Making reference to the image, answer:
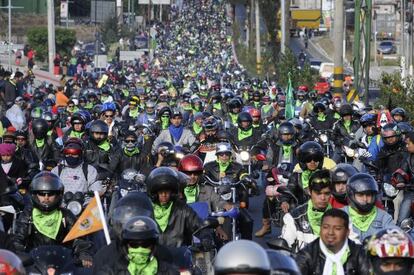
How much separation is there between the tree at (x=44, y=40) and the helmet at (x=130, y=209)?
74344mm

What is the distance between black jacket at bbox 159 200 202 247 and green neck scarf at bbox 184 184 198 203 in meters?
2.57

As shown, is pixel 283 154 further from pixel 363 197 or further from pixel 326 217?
pixel 326 217

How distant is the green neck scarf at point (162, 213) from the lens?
12.0m

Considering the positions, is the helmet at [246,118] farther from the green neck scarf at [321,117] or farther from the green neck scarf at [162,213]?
the green neck scarf at [162,213]

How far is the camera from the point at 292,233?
38.0 feet

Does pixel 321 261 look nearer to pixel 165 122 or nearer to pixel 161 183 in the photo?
pixel 161 183

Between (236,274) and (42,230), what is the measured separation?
594 centimetres

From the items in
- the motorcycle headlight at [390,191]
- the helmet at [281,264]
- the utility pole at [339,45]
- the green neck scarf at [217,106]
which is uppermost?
the utility pole at [339,45]

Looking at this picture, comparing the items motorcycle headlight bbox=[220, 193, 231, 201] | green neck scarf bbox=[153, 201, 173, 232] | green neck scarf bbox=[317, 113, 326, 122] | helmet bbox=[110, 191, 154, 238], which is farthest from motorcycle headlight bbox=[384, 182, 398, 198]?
green neck scarf bbox=[317, 113, 326, 122]

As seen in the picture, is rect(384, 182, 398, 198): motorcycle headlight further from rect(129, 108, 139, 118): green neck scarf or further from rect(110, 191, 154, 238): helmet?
rect(129, 108, 139, 118): green neck scarf

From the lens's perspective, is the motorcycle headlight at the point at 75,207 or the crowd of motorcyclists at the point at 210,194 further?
the motorcycle headlight at the point at 75,207

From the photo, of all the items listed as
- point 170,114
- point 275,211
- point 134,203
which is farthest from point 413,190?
point 170,114

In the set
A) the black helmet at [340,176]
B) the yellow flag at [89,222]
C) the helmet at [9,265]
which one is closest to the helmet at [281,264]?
the helmet at [9,265]

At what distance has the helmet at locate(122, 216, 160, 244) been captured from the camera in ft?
29.3
